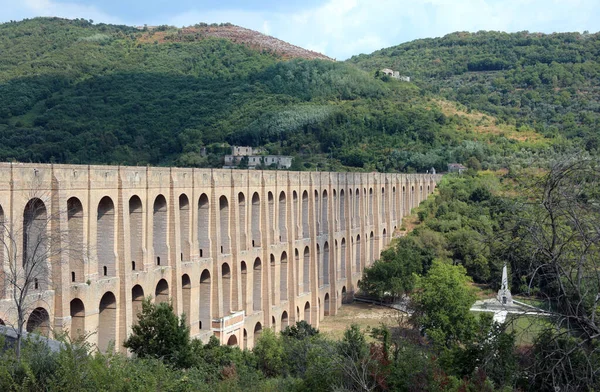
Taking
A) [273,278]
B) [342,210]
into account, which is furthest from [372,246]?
[273,278]

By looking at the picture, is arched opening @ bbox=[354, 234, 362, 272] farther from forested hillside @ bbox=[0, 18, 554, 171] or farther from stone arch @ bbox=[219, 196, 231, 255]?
stone arch @ bbox=[219, 196, 231, 255]

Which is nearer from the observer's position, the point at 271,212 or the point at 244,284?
the point at 244,284

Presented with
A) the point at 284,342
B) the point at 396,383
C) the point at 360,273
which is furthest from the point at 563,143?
the point at 396,383

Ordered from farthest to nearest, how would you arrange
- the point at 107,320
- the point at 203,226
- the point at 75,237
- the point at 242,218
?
the point at 242,218
the point at 203,226
the point at 107,320
the point at 75,237

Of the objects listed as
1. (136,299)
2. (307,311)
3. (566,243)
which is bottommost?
(307,311)

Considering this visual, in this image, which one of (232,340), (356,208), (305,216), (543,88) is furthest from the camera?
(543,88)

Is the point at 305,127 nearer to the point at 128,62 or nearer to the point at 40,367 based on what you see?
the point at 128,62

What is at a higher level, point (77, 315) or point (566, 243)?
point (566, 243)

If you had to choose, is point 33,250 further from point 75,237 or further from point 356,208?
point 356,208

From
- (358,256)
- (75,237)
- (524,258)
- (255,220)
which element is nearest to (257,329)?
(255,220)
